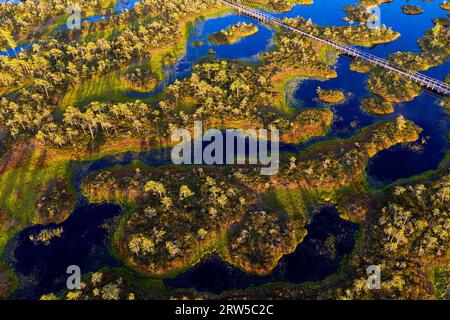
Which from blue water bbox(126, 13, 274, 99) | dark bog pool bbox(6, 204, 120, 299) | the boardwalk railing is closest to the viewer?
dark bog pool bbox(6, 204, 120, 299)

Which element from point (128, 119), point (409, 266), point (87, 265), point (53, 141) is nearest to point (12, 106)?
point (53, 141)

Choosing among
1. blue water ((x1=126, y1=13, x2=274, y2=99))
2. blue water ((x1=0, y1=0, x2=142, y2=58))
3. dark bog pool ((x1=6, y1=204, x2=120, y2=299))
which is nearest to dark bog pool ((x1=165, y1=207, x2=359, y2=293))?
dark bog pool ((x1=6, y1=204, x2=120, y2=299))

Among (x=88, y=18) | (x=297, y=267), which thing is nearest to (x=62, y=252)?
(x=297, y=267)

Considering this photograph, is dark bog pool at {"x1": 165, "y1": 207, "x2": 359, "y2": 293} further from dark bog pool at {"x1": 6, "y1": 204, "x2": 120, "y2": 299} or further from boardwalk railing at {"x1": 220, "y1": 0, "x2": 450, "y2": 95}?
boardwalk railing at {"x1": 220, "y1": 0, "x2": 450, "y2": 95}

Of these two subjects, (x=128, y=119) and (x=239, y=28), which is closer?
(x=128, y=119)

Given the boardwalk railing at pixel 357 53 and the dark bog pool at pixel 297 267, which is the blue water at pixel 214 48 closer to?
the boardwalk railing at pixel 357 53

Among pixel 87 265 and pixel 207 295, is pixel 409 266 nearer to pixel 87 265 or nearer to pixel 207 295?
pixel 207 295

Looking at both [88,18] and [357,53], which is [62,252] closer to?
[357,53]

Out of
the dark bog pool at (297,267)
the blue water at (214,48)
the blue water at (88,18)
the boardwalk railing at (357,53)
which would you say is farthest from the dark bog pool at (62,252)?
the boardwalk railing at (357,53)

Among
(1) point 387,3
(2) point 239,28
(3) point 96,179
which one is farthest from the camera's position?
(1) point 387,3
